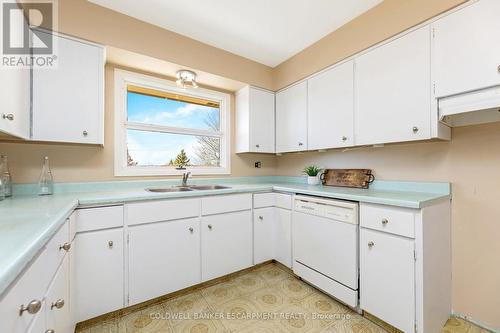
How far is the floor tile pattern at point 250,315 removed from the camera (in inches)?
60.6

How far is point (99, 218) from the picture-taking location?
5.02 feet

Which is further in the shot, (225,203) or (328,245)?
(225,203)

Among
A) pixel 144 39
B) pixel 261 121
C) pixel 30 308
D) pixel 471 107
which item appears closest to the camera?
pixel 30 308

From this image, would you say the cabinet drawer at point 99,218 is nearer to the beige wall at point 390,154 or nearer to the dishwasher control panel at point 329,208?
the beige wall at point 390,154

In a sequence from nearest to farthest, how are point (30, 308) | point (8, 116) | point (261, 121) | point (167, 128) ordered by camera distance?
1. point (30, 308)
2. point (8, 116)
3. point (167, 128)
4. point (261, 121)

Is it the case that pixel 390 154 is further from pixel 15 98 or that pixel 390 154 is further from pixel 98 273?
pixel 15 98

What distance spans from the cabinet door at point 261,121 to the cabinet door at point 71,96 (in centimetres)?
161

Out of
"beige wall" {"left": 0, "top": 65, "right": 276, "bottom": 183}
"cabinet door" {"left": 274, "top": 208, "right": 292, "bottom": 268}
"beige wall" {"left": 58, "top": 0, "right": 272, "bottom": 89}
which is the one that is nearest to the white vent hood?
"cabinet door" {"left": 274, "top": 208, "right": 292, "bottom": 268}

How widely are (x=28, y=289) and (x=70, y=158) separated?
1617 mm

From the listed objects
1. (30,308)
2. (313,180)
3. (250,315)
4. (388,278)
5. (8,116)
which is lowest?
(250,315)

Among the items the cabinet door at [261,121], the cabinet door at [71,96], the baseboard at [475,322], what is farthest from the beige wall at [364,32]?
the baseboard at [475,322]

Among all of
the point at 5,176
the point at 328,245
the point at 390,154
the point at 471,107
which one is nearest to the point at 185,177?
the point at 5,176

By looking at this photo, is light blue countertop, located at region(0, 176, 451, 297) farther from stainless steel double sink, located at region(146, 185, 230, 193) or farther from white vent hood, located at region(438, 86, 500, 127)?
white vent hood, located at region(438, 86, 500, 127)

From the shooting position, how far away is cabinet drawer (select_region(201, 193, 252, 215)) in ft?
6.57
